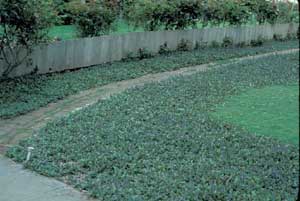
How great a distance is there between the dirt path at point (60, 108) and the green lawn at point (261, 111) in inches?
35.6

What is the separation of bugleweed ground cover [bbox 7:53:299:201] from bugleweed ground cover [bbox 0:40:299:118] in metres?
0.97

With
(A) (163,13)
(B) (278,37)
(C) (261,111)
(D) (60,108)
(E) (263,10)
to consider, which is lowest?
(D) (60,108)

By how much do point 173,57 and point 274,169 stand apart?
25.4 ft

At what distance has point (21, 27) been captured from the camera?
27.9ft

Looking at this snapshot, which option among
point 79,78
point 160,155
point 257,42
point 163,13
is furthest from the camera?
point 257,42

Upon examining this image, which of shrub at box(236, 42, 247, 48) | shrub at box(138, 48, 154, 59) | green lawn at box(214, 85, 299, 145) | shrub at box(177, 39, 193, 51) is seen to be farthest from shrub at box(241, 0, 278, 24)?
green lawn at box(214, 85, 299, 145)

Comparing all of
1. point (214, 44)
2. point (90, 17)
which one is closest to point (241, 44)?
point (214, 44)

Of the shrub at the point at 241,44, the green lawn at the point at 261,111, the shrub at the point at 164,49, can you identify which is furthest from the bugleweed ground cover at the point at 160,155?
the shrub at the point at 241,44

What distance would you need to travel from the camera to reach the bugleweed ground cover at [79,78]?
724 cm

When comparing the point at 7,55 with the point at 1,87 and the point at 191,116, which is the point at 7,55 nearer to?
the point at 1,87

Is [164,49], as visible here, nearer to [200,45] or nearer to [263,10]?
[200,45]

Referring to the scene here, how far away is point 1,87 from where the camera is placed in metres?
8.09

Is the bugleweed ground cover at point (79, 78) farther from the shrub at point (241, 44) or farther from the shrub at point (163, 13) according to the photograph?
the shrub at point (241, 44)

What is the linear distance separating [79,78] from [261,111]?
3.61m
